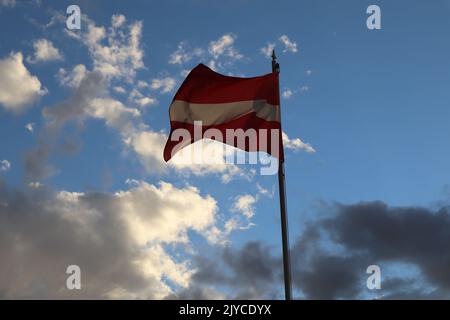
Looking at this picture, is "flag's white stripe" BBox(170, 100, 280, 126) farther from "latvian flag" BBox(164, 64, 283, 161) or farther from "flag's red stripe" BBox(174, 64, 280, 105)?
"flag's red stripe" BBox(174, 64, 280, 105)

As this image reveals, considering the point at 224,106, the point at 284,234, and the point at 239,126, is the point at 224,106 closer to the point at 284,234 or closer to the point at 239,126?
the point at 239,126

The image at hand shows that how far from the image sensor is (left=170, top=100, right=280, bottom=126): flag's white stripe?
25.9 meters

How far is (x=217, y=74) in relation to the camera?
89.7 feet

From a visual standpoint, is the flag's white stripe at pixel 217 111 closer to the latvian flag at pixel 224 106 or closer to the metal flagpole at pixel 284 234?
the latvian flag at pixel 224 106

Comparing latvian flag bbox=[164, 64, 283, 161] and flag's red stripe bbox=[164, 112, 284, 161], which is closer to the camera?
flag's red stripe bbox=[164, 112, 284, 161]

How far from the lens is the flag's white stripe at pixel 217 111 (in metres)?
25.9

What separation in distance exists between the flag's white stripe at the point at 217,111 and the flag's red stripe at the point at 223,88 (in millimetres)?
187

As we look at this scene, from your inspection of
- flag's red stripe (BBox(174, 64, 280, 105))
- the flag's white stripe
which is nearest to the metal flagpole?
the flag's white stripe

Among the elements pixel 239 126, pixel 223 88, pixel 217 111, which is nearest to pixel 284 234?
pixel 239 126

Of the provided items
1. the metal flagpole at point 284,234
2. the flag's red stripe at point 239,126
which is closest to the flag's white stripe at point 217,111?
the flag's red stripe at point 239,126

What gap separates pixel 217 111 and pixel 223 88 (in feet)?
3.85
